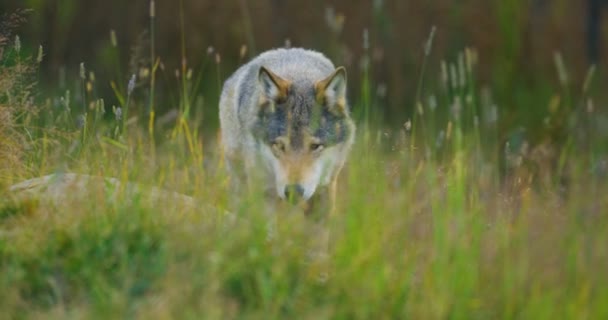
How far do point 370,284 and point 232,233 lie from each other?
0.77 m

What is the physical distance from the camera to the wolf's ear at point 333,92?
23.5ft

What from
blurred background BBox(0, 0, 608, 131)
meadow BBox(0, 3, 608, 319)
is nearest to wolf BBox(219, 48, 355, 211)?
meadow BBox(0, 3, 608, 319)

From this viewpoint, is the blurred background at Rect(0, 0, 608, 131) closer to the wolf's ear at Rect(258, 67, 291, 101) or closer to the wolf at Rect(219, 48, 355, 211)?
the wolf at Rect(219, 48, 355, 211)

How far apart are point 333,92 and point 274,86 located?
0.43m

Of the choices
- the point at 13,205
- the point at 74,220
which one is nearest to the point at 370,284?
the point at 74,220

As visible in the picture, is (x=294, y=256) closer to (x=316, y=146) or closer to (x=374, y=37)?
(x=316, y=146)

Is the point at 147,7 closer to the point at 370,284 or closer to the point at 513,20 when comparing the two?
the point at 513,20

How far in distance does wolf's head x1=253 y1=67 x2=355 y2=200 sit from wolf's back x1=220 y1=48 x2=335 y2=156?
0.77ft

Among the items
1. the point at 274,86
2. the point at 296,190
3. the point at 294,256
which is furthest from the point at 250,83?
the point at 294,256

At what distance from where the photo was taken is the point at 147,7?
13.0 m

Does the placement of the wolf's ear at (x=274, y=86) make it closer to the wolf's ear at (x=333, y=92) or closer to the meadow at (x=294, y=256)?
the wolf's ear at (x=333, y=92)

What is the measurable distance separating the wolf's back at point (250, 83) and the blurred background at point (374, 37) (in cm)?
398

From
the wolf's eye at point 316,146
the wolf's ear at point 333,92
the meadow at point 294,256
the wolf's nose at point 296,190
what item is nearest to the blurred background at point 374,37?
the wolf's ear at point 333,92

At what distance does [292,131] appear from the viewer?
6.97 m
